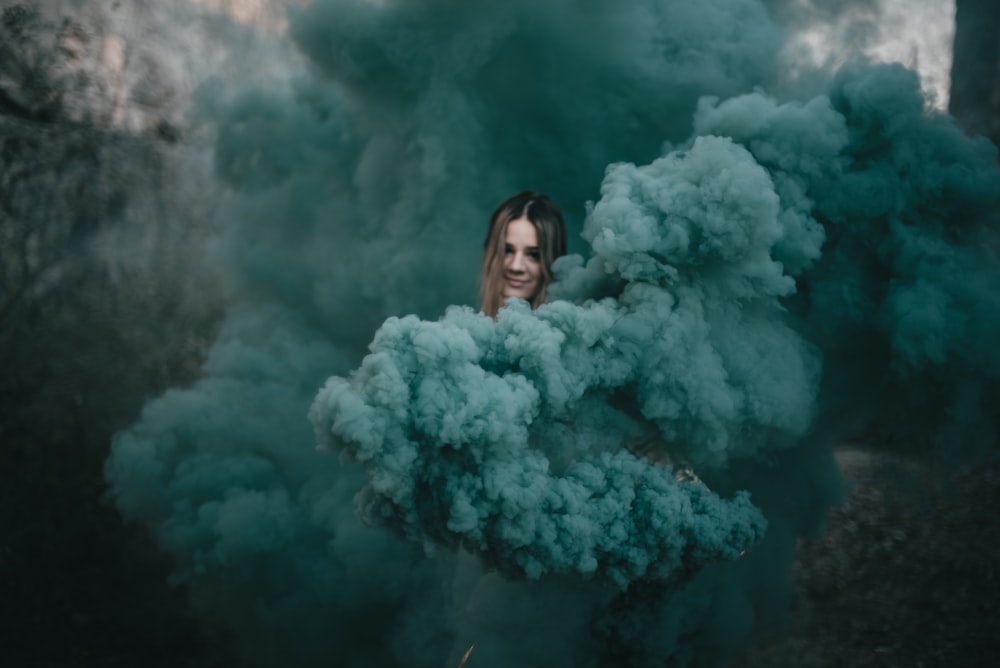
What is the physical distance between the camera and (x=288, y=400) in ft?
14.1

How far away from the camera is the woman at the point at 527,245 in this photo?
366 centimetres

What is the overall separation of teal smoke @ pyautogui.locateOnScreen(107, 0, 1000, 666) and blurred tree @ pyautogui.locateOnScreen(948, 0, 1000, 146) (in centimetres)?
182

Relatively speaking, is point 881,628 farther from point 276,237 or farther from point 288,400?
point 276,237

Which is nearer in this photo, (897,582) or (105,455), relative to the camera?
(897,582)

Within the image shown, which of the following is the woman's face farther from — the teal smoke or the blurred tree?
the blurred tree

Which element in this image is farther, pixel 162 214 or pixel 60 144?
pixel 162 214

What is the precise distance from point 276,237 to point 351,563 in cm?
202

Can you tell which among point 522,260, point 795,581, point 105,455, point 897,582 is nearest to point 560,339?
point 522,260

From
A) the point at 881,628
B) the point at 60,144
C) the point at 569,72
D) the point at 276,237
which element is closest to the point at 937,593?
the point at 881,628

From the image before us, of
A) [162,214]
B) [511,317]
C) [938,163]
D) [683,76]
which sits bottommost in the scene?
[511,317]

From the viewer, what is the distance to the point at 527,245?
3666 mm

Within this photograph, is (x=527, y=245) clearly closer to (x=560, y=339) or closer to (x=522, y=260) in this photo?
(x=522, y=260)

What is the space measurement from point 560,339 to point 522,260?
117 cm

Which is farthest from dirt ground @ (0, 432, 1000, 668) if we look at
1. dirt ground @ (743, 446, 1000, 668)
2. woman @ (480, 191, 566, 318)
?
woman @ (480, 191, 566, 318)
